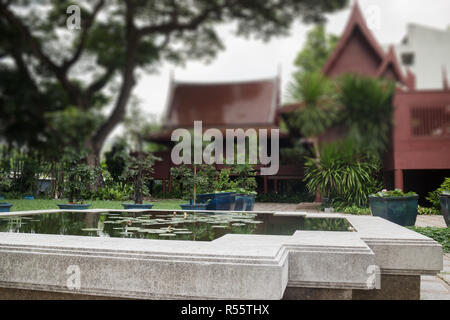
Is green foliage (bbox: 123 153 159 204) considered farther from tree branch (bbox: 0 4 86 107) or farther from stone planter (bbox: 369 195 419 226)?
stone planter (bbox: 369 195 419 226)

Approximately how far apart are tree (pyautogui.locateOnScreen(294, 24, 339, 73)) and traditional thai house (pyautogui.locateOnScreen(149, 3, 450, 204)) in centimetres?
19

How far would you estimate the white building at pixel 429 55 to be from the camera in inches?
234

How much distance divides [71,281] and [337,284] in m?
0.94

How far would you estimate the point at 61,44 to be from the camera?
761 cm

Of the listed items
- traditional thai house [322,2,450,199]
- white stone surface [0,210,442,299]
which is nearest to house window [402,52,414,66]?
traditional thai house [322,2,450,199]

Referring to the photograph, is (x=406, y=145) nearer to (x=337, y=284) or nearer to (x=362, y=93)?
(x=362, y=93)

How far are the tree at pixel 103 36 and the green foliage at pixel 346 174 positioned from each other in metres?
2.41

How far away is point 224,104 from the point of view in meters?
8.98

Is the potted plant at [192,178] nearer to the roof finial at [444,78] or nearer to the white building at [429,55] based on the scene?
the white building at [429,55]

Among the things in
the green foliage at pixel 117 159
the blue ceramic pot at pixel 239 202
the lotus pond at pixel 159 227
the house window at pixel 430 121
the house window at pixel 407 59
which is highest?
the house window at pixel 407 59

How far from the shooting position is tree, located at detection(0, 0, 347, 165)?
7.27 m

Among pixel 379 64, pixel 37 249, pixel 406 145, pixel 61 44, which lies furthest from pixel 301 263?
pixel 61 44

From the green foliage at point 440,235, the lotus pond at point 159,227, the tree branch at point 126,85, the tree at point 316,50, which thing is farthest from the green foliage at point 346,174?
the lotus pond at point 159,227

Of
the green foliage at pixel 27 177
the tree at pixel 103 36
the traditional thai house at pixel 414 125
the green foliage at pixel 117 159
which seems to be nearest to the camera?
the traditional thai house at pixel 414 125
